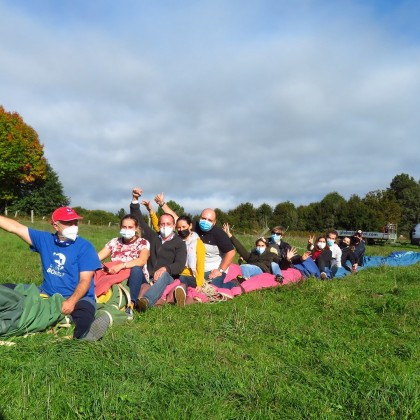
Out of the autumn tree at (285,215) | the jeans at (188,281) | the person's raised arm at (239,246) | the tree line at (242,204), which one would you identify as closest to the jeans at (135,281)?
the jeans at (188,281)

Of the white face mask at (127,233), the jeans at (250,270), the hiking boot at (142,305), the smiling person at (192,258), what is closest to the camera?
the hiking boot at (142,305)

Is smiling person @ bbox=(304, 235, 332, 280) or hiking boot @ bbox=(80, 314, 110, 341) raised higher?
smiling person @ bbox=(304, 235, 332, 280)

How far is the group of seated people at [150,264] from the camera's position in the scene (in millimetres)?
5309

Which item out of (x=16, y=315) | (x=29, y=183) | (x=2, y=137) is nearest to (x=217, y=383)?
(x=16, y=315)

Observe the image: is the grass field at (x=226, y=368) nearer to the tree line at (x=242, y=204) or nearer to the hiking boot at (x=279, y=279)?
the hiking boot at (x=279, y=279)

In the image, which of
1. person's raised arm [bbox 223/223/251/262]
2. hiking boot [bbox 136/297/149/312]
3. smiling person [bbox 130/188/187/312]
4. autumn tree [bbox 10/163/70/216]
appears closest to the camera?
hiking boot [bbox 136/297/149/312]

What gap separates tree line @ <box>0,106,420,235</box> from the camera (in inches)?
1893

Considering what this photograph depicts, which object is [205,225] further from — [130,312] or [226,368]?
[226,368]

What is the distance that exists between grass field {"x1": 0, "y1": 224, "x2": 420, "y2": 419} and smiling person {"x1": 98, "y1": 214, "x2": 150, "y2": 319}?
0.69 meters

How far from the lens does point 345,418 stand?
10.2 ft

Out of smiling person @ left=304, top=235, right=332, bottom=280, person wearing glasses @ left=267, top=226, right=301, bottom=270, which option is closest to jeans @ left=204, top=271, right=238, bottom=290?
person wearing glasses @ left=267, top=226, right=301, bottom=270

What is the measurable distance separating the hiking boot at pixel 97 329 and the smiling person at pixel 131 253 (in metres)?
1.96

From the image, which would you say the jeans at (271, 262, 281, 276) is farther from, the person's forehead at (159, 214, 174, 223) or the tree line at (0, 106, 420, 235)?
the tree line at (0, 106, 420, 235)

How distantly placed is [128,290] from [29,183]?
5948 centimetres
